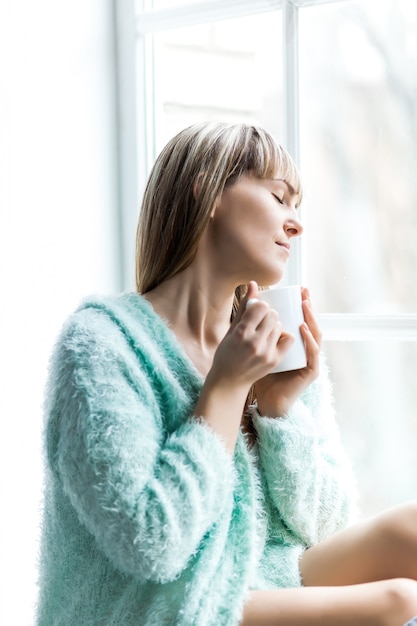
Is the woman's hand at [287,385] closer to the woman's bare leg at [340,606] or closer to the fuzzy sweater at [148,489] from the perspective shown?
the fuzzy sweater at [148,489]

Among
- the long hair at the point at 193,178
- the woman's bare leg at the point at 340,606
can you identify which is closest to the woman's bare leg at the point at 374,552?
the woman's bare leg at the point at 340,606

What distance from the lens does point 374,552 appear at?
115 centimetres

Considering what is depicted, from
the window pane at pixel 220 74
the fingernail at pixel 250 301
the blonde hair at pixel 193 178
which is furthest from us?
the window pane at pixel 220 74

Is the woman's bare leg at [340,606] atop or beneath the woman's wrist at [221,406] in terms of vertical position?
beneath

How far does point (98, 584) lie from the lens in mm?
1097

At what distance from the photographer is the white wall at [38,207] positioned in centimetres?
168

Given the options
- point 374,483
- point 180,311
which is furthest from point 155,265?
point 374,483

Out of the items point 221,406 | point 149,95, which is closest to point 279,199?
point 221,406

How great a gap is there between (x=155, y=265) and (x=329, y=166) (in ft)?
1.83

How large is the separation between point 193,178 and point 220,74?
68 centimetres

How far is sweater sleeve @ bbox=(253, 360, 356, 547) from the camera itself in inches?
48.9

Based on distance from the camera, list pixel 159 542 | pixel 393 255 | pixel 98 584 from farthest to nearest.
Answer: pixel 393 255 < pixel 98 584 < pixel 159 542

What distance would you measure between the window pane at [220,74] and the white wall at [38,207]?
128 millimetres

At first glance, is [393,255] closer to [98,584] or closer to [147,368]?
[147,368]
